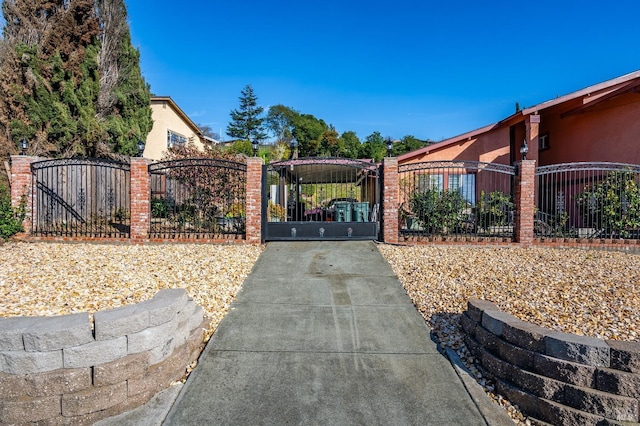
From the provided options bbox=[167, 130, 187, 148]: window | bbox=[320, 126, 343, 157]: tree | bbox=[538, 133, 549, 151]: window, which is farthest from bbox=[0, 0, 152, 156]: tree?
bbox=[320, 126, 343, 157]: tree

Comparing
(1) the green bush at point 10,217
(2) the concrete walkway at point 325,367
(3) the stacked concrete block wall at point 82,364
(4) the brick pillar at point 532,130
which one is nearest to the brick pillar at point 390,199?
(2) the concrete walkway at point 325,367

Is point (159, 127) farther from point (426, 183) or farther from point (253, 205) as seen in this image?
point (426, 183)

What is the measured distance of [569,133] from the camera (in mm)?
13602

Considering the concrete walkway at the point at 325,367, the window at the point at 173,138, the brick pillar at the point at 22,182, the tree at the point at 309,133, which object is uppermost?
the tree at the point at 309,133

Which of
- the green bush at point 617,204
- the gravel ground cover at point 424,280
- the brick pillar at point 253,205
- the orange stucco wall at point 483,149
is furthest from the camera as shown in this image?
the orange stucco wall at point 483,149

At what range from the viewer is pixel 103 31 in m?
14.5

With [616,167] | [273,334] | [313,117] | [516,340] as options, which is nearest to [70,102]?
[273,334]

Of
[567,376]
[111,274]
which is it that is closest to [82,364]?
[111,274]

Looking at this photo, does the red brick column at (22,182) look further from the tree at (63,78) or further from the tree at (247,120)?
the tree at (247,120)

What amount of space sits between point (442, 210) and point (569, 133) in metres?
7.68

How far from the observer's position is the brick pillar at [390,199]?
9164 mm

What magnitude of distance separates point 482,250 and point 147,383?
7680mm

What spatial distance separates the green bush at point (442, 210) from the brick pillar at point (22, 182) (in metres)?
10.1

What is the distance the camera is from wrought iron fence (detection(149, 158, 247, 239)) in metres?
9.41
